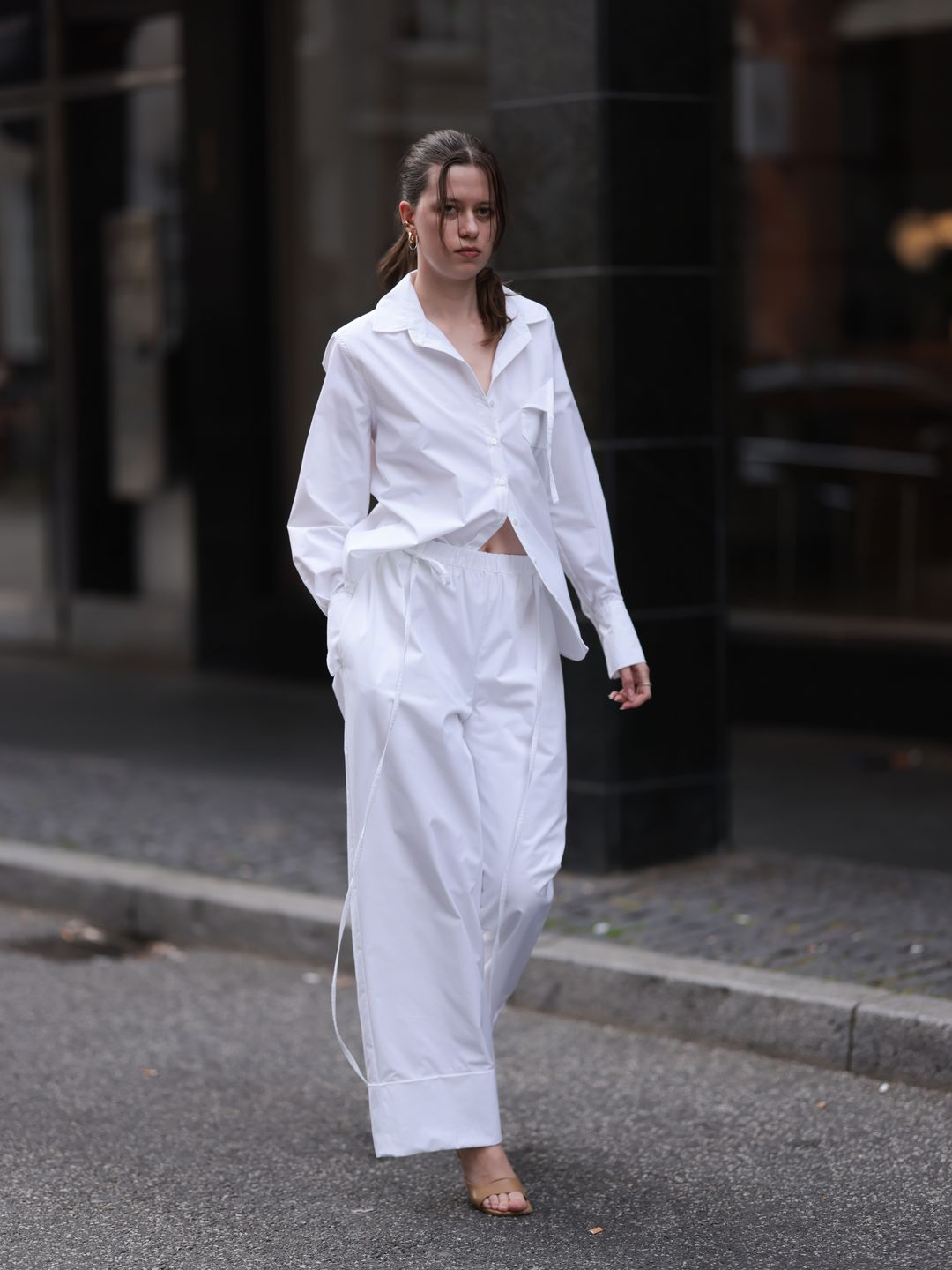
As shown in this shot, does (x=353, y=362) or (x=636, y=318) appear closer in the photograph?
(x=353, y=362)

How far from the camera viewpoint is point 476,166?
4.00 meters

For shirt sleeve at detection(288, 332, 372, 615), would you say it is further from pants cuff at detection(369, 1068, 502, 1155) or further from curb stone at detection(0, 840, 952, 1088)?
curb stone at detection(0, 840, 952, 1088)

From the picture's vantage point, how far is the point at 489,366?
162 inches

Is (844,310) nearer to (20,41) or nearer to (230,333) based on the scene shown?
(230,333)

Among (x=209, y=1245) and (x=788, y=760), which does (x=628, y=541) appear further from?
(x=209, y=1245)

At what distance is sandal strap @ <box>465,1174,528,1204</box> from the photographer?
412 centimetres

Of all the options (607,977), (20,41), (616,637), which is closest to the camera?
(616,637)

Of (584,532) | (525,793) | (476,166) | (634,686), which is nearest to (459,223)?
(476,166)

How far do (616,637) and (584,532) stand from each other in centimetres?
22

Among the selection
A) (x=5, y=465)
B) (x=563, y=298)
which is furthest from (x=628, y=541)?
(x=5, y=465)

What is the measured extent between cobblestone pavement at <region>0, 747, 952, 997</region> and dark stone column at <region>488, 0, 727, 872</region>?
0.31m

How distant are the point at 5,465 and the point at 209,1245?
9600 mm

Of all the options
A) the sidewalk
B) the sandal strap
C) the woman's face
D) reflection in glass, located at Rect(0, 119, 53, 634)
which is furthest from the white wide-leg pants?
reflection in glass, located at Rect(0, 119, 53, 634)

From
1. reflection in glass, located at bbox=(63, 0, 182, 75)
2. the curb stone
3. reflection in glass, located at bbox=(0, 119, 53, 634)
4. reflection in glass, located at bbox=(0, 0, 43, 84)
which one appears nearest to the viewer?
the curb stone
